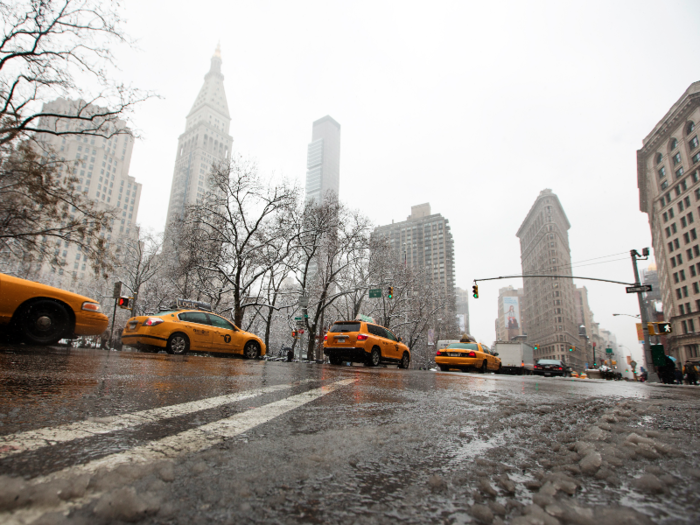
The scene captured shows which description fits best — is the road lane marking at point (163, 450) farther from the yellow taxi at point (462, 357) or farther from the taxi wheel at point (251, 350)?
the yellow taxi at point (462, 357)

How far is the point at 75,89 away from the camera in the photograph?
15.7 metres

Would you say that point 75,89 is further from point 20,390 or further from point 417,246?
point 417,246

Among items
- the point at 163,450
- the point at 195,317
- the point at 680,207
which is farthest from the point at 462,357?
the point at 680,207

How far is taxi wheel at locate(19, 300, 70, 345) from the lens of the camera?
23.9 feet

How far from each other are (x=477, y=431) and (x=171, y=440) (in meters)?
1.60

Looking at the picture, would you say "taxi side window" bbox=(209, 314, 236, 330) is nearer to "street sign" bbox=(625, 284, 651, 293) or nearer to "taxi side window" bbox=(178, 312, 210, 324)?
"taxi side window" bbox=(178, 312, 210, 324)

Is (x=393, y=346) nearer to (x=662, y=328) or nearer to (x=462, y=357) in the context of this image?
(x=462, y=357)

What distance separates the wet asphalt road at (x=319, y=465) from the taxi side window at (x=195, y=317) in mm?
10527

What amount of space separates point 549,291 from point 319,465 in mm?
134233

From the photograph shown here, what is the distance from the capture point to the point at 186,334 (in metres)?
12.3

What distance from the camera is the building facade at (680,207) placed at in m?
57.1

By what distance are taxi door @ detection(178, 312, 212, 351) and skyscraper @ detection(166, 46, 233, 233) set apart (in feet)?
438

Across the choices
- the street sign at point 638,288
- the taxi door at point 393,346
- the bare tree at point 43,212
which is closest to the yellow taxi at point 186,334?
the bare tree at point 43,212

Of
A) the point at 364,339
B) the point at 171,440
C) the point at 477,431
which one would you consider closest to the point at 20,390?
the point at 171,440
